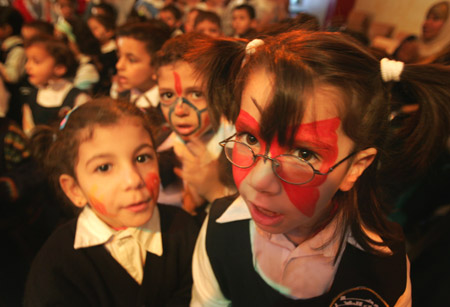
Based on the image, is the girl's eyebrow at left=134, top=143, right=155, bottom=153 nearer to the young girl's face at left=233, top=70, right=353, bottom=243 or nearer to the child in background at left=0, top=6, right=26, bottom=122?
the young girl's face at left=233, top=70, right=353, bottom=243

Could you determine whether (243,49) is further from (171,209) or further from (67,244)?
(67,244)

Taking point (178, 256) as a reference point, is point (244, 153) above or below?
above

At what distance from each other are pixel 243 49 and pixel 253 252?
545 mm

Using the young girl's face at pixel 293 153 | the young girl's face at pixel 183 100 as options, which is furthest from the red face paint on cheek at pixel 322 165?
the young girl's face at pixel 183 100

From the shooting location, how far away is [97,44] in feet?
10.2

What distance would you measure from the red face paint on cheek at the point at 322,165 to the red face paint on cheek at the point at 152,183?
447 millimetres

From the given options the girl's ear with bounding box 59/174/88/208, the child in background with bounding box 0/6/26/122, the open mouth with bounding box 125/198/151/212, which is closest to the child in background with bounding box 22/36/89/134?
the child in background with bounding box 0/6/26/122

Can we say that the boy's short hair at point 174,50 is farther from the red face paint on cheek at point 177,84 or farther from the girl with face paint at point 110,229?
the girl with face paint at point 110,229

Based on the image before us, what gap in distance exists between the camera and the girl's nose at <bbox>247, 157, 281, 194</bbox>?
598 mm

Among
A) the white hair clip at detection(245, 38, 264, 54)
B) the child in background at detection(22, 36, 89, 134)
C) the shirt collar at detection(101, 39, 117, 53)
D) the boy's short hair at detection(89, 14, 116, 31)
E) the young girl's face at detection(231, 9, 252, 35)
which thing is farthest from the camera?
the boy's short hair at detection(89, 14, 116, 31)

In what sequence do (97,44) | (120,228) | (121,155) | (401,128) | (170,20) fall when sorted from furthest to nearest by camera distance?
(170,20) → (97,44) → (120,228) → (121,155) → (401,128)

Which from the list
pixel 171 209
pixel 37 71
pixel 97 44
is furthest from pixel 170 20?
pixel 171 209

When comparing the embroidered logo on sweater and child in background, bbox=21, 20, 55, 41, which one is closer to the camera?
the embroidered logo on sweater

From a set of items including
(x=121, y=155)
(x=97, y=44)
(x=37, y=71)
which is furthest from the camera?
(x=97, y=44)
